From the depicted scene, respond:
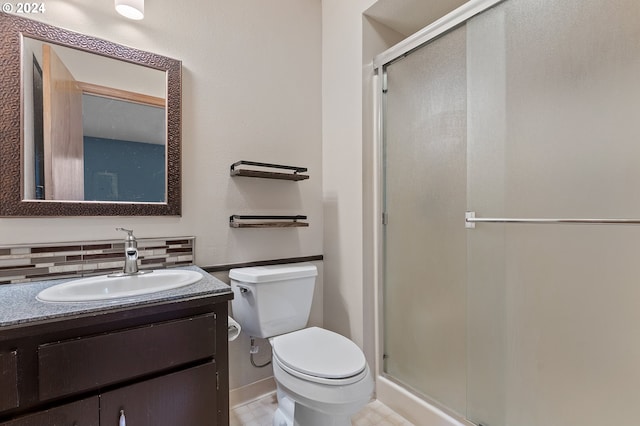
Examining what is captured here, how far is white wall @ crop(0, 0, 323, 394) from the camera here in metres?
1.37

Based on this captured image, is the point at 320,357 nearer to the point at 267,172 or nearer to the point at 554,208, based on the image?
the point at 267,172

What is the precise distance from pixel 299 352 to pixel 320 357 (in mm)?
95

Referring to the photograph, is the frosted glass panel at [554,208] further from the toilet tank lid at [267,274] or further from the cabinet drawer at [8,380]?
the cabinet drawer at [8,380]

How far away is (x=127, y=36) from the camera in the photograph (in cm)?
140

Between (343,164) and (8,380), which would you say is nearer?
(8,380)

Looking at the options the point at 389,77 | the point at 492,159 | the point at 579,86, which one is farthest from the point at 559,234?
the point at 389,77

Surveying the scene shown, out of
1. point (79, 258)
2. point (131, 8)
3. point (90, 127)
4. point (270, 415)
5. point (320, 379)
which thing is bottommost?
point (270, 415)

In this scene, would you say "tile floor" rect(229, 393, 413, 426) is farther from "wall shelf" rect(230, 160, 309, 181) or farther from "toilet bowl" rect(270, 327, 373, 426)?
"wall shelf" rect(230, 160, 309, 181)

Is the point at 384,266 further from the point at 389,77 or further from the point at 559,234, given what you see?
the point at 389,77

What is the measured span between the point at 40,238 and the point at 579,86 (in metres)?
2.11

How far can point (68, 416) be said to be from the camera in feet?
2.71

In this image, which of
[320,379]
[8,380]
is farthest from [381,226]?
[8,380]

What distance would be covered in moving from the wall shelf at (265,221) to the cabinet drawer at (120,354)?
0.68 m

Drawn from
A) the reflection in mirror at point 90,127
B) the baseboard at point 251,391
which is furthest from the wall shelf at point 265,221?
the baseboard at point 251,391
